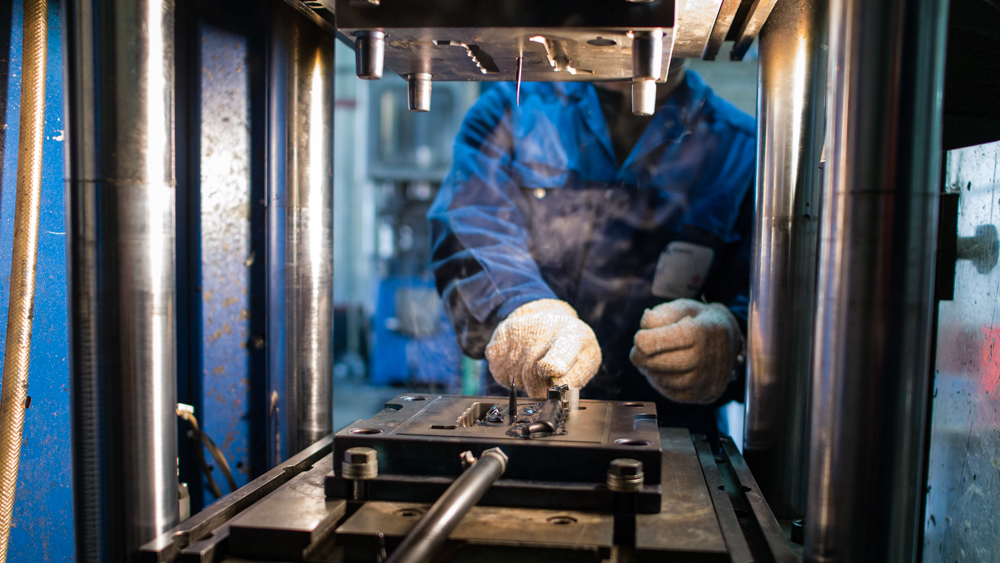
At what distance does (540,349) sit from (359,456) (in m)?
0.61

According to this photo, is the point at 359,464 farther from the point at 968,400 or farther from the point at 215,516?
the point at 968,400

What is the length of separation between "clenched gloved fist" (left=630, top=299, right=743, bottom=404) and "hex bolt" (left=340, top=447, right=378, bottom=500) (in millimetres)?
779

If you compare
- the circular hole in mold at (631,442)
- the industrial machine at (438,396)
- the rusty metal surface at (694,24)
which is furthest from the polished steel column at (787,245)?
the circular hole in mold at (631,442)

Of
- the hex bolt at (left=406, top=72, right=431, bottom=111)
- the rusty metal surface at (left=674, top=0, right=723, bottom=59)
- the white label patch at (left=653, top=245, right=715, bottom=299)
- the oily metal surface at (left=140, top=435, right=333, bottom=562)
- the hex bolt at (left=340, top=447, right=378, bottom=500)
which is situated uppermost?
the rusty metal surface at (left=674, top=0, right=723, bottom=59)

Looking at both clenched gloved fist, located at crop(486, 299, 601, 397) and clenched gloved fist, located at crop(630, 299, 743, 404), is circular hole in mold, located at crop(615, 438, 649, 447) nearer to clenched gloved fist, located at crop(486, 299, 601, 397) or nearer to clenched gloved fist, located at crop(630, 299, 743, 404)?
clenched gloved fist, located at crop(486, 299, 601, 397)

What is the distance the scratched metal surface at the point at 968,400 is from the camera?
0.97 m

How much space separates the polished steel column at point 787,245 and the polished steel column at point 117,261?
0.98m

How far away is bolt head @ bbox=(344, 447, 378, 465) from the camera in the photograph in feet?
2.84

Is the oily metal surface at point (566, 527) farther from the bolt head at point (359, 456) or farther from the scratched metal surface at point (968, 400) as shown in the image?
the scratched metal surface at point (968, 400)

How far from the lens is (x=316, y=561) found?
76 centimetres

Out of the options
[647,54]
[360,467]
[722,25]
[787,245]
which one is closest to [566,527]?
[360,467]

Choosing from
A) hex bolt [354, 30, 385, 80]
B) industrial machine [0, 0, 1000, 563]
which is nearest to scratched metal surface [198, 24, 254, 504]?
industrial machine [0, 0, 1000, 563]

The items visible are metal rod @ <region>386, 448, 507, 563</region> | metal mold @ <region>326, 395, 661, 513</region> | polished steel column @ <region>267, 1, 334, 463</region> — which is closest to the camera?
metal rod @ <region>386, 448, 507, 563</region>

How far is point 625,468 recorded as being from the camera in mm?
807
